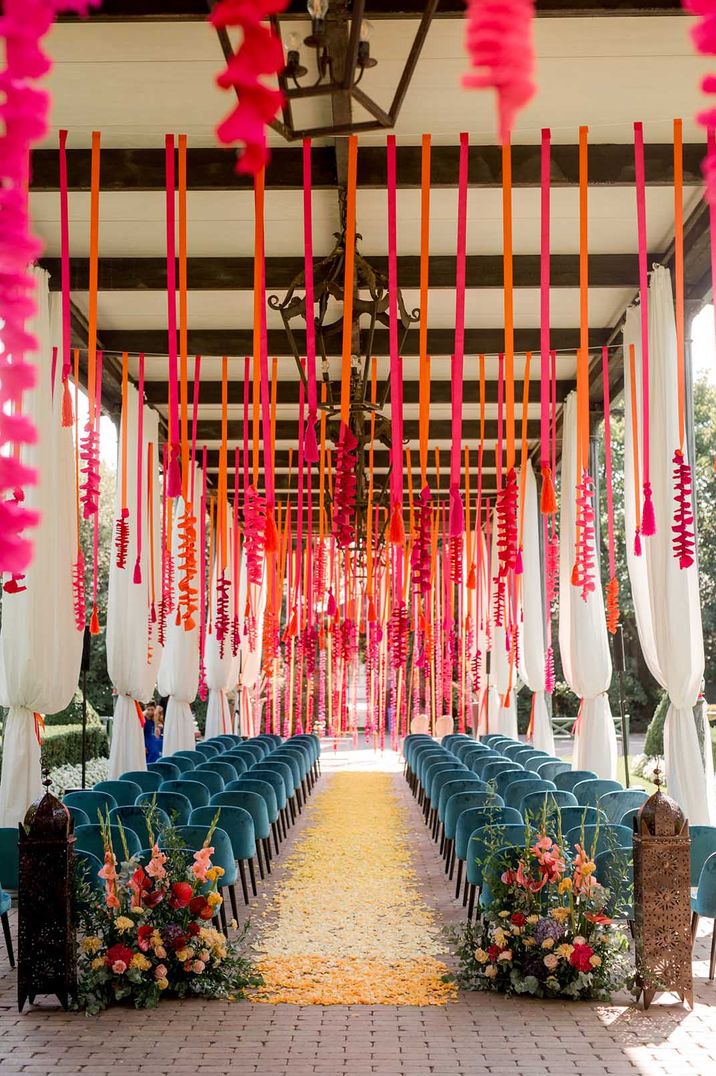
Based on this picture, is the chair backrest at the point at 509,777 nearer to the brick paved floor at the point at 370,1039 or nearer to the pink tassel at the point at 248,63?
the brick paved floor at the point at 370,1039

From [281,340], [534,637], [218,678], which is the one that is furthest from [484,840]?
[218,678]

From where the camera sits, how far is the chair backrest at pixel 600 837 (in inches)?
260

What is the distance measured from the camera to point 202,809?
24.8ft

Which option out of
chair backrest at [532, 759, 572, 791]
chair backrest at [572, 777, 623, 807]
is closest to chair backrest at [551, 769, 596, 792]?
chair backrest at [532, 759, 572, 791]

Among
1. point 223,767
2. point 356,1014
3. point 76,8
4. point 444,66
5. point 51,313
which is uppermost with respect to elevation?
point 444,66

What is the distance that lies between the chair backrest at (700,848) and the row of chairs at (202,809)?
290 cm

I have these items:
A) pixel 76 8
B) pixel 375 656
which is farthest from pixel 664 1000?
pixel 375 656

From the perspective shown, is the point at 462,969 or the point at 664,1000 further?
the point at 462,969

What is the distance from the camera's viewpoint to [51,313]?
889 centimetres

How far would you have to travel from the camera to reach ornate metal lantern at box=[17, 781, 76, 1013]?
556 centimetres

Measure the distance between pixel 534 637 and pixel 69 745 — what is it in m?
7.81

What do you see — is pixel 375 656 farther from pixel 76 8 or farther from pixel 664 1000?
pixel 76 8

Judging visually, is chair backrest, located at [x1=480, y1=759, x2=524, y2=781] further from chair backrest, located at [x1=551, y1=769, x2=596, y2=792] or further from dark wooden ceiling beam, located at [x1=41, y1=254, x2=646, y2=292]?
dark wooden ceiling beam, located at [x1=41, y1=254, x2=646, y2=292]

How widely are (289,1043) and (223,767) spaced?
6026mm
